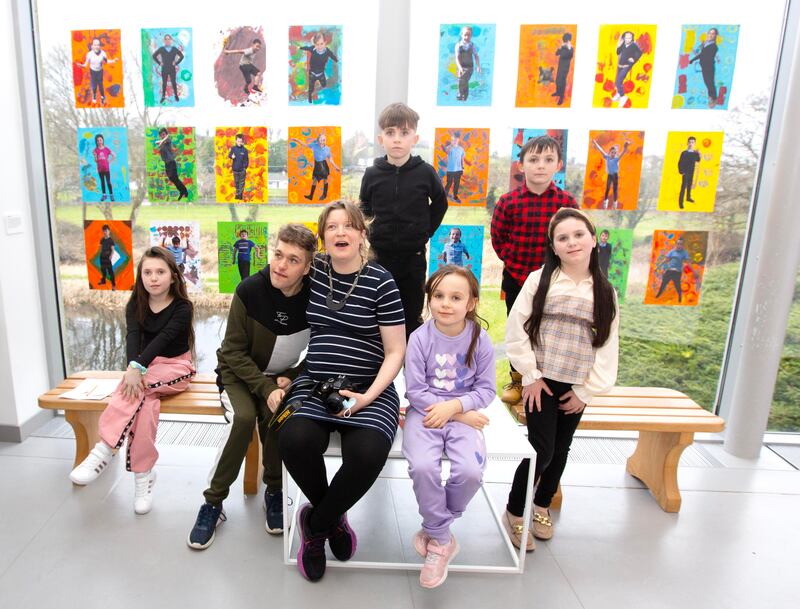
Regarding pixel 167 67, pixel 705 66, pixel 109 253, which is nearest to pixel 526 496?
pixel 705 66

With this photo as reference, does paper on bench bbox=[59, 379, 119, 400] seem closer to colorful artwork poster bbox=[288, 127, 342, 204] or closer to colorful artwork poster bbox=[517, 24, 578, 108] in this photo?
colorful artwork poster bbox=[288, 127, 342, 204]

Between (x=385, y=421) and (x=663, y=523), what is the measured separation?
49.7 inches

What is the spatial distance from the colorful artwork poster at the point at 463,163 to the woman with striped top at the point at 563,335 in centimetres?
78

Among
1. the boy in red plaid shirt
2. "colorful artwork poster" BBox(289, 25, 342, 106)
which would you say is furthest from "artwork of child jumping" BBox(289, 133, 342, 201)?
the boy in red plaid shirt

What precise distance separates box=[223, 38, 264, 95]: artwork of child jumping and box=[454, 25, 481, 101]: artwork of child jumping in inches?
36.1

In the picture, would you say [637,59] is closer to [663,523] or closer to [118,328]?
[663,523]

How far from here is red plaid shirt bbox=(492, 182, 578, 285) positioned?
7.48 ft

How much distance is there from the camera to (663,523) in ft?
7.36

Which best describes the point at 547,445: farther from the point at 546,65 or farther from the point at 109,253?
the point at 109,253

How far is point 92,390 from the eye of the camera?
2.38 meters

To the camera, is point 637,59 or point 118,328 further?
point 118,328

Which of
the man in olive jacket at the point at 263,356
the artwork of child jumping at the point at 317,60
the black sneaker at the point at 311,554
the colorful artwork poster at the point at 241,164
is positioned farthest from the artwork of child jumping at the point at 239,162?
the black sneaker at the point at 311,554

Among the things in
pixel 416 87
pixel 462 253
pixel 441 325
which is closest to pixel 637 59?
pixel 416 87

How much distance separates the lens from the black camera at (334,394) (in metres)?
1.81
